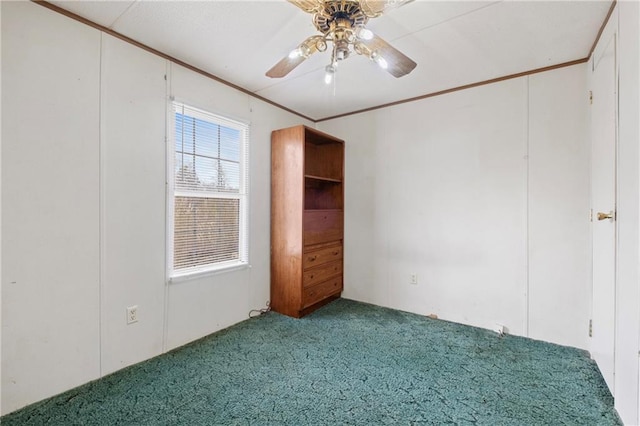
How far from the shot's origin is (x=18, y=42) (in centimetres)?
155

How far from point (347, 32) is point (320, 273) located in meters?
2.31

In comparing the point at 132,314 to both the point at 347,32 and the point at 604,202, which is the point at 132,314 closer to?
the point at 347,32

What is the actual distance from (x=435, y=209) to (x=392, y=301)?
3.67 feet

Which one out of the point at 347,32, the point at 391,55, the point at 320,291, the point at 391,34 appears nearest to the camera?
the point at 347,32

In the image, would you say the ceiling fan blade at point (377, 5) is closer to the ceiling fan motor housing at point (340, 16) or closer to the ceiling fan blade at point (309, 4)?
the ceiling fan motor housing at point (340, 16)

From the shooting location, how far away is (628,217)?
1.37 meters

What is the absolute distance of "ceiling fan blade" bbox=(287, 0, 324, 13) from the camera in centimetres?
132

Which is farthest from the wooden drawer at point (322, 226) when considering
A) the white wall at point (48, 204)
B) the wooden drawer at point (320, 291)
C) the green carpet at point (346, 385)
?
the white wall at point (48, 204)

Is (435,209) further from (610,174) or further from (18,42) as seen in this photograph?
(18,42)

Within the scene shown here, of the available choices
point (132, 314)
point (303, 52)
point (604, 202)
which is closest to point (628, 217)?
point (604, 202)

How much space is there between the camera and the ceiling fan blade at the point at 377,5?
1.28 meters

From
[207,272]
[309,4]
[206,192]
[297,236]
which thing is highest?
[309,4]

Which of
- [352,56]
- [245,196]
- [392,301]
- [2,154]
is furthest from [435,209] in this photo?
[2,154]

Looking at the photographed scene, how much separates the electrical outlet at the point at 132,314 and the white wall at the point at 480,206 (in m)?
2.22
